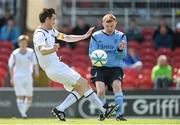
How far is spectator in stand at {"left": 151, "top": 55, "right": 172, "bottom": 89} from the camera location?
72.3 ft

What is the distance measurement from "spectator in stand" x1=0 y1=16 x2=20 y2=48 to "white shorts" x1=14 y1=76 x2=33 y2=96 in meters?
4.65

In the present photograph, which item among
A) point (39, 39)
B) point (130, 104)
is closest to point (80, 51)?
point (130, 104)

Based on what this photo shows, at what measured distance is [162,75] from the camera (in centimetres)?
2209

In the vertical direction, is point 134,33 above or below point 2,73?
above

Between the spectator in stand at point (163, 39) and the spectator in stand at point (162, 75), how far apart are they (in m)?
2.75

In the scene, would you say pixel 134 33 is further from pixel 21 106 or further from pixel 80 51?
pixel 21 106

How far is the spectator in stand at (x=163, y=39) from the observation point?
973 inches

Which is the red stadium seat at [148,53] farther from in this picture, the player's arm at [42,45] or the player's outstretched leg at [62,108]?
the player's arm at [42,45]

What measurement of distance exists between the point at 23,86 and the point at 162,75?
13.7 ft

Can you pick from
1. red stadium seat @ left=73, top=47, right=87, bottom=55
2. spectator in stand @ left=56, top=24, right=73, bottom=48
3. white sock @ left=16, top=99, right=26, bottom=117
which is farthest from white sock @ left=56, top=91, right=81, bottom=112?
spectator in stand @ left=56, top=24, right=73, bottom=48

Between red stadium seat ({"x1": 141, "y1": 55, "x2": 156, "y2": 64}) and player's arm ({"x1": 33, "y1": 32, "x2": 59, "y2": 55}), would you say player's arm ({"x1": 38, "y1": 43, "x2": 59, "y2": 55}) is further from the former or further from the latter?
red stadium seat ({"x1": 141, "y1": 55, "x2": 156, "y2": 64})

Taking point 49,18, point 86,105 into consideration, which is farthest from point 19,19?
point 49,18

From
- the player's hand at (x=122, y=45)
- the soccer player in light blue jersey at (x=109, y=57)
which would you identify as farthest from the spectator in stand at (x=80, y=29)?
the player's hand at (x=122, y=45)

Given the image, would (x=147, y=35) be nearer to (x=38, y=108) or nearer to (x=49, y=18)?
(x=38, y=108)
